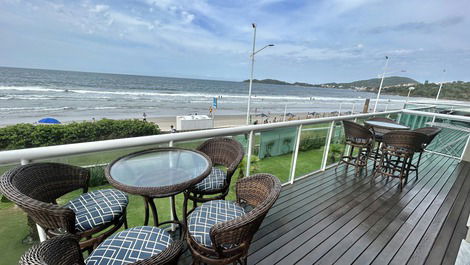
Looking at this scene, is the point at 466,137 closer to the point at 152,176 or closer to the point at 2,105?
the point at 152,176

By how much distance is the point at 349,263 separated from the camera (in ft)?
5.47

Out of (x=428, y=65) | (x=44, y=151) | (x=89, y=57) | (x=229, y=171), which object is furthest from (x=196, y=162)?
(x=89, y=57)

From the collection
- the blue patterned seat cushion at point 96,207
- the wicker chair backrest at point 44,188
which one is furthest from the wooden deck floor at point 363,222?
the wicker chair backrest at point 44,188

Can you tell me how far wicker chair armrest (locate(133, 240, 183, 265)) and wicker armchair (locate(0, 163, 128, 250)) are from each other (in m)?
0.48

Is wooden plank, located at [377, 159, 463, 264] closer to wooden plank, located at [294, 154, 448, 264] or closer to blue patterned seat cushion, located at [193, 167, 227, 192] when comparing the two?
wooden plank, located at [294, 154, 448, 264]

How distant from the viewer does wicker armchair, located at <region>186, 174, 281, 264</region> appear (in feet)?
3.30

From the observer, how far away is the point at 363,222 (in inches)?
87.0

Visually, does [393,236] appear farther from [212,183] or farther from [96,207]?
[96,207]

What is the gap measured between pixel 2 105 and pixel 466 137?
3016 centimetres

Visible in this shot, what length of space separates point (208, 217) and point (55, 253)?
30.7 inches

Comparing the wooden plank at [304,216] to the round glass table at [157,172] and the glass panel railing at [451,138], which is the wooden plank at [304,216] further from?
the glass panel railing at [451,138]

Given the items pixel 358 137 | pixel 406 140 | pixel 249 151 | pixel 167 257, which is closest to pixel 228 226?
pixel 167 257

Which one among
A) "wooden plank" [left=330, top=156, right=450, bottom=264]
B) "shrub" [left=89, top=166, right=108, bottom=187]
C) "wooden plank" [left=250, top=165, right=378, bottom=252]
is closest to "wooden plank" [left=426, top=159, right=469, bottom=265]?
"wooden plank" [left=330, top=156, right=450, bottom=264]

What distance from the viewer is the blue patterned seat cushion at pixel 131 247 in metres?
0.99
